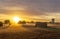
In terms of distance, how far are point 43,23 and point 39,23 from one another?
16.9 feet

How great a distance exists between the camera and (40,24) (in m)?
136

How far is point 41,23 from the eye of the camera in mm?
138125

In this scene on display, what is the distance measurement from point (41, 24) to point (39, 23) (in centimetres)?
405

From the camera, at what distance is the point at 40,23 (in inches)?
5463

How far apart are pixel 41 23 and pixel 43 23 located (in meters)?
3.89

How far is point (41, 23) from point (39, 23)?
1500 millimetres

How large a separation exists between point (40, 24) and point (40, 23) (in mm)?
3178

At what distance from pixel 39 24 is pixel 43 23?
340 centimetres

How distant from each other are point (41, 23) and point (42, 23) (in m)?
2.19

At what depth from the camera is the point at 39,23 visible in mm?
139000

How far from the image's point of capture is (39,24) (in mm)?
136750

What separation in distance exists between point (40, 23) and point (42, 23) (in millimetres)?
2964

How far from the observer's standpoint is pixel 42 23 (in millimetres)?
136000
